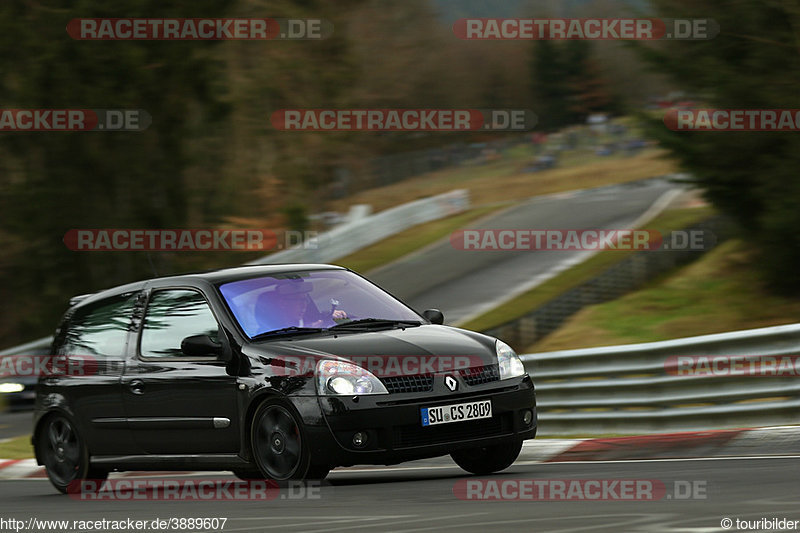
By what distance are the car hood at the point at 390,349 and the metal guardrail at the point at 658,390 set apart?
2.62m

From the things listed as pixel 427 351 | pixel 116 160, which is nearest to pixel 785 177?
pixel 427 351

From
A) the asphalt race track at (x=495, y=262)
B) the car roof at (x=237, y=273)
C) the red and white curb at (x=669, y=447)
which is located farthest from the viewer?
the asphalt race track at (x=495, y=262)

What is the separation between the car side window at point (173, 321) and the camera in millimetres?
8609

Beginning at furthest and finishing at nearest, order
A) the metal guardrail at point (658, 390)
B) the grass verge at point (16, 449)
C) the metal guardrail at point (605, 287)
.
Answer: the metal guardrail at point (605, 287) → the grass verge at point (16, 449) → the metal guardrail at point (658, 390)

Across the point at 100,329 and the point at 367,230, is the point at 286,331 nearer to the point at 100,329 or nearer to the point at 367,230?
the point at 100,329

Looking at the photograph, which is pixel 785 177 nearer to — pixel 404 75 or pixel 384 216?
pixel 384 216

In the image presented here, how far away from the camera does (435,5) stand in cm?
4491

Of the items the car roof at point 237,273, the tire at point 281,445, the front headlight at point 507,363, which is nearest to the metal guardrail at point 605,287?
the front headlight at point 507,363

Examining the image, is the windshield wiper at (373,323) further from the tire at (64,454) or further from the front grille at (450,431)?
→ the tire at (64,454)

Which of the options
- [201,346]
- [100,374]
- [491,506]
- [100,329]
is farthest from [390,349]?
[100,329]

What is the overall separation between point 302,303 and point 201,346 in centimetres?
73

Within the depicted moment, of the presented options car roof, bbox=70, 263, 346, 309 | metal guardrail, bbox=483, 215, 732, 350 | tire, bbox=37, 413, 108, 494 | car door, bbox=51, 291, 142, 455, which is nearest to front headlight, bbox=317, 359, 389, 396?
car roof, bbox=70, 263, 346, 309

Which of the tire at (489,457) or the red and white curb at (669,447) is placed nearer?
the tire at (489,457)

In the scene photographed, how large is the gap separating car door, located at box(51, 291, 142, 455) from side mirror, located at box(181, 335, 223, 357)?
98 cm
